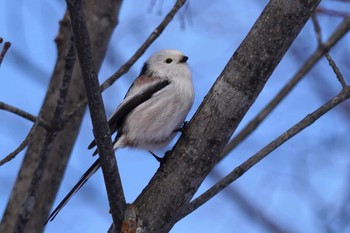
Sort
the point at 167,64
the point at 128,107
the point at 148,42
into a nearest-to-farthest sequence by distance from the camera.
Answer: the point at 128,107 < the point at 148,42 < the point at 167,64

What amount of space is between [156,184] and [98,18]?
2.24m

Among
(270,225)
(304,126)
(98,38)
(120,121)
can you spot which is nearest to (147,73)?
(120,121)

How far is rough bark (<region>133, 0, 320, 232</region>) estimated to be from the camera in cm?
240

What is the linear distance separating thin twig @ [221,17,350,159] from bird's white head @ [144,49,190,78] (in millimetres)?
592

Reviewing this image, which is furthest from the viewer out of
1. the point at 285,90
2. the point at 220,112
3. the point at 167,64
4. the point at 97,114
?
the point at 285,90

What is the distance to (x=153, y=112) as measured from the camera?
3.35 metres

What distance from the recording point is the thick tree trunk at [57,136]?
3918 mm

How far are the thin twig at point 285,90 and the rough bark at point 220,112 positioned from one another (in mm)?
1312

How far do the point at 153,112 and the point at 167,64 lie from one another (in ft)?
2.02

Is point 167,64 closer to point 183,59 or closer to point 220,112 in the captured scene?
point 183,59

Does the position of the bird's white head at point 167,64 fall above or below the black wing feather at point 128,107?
above

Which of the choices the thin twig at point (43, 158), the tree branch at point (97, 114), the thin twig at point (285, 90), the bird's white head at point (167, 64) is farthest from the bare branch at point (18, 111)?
the thin twig at point (285, 90)

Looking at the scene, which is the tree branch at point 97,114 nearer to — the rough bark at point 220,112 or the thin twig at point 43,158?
the rough bark at point 220,112

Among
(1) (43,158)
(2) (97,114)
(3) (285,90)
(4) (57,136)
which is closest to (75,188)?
(1) (43,158)
